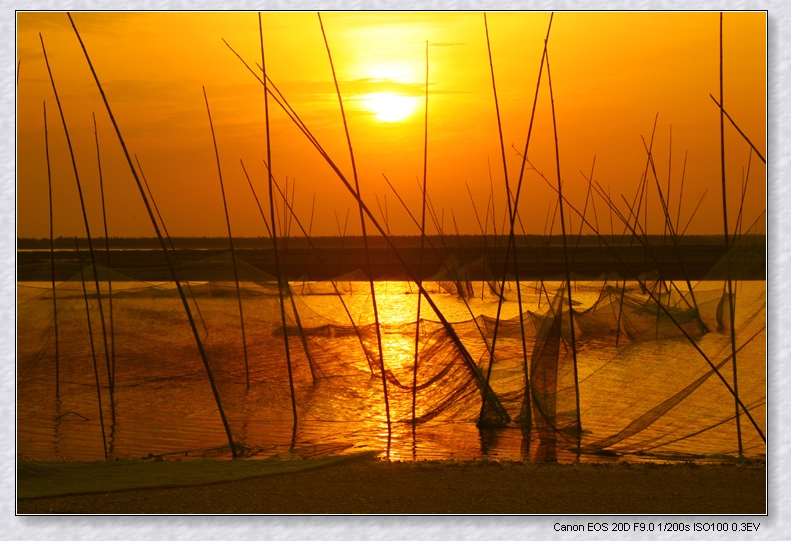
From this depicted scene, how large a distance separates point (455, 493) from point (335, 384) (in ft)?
10.5

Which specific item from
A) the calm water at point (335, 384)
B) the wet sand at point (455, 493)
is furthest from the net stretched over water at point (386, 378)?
the wet sand at point (455, 493)

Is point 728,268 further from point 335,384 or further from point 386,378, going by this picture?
point 335,384

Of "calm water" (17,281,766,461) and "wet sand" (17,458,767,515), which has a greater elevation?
"calm water" (17,281,766,461)

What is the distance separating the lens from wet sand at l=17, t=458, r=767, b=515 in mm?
3340

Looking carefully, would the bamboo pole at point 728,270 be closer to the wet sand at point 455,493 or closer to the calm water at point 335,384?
the calm water at point 335,384

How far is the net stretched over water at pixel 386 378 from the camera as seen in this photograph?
15.2ft

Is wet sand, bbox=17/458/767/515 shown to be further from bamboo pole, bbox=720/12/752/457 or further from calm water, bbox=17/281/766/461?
calm water, bbox=17/281/766/461

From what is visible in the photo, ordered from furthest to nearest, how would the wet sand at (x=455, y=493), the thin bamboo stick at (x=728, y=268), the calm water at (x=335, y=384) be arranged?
the calm water at (x=335, y=384)
the thin bamboo stick at (x=728, y=268)
the wet sand at (x=455, y=493)

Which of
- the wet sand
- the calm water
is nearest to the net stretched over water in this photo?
the calm water

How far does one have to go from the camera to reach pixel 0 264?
138 inches

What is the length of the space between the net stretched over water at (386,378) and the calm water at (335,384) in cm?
2

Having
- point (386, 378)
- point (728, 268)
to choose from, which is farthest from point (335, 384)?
point (728, 268)

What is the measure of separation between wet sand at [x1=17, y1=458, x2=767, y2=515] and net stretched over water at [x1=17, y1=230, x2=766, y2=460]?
0.57 metres

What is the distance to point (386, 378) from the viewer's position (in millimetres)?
6457
